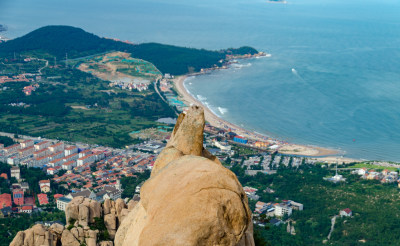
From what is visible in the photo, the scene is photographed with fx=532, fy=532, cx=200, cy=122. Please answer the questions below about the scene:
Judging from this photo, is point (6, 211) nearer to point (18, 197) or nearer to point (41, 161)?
point (18, 197)

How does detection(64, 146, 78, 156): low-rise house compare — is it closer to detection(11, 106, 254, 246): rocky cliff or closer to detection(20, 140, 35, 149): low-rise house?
detection(20, 140, 35, 149): low-rise house

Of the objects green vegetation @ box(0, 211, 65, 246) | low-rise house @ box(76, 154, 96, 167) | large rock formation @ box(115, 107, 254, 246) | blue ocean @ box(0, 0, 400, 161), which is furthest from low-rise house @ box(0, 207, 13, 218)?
blue ocean @ box(0, 0, 400, 161)

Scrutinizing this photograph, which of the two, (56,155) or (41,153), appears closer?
(56,155)

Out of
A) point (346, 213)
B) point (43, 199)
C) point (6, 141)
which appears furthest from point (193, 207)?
point (6, 141)

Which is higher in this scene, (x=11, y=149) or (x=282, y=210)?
(x=11, y=149)

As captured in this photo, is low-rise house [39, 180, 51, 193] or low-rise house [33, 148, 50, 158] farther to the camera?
low-rise house [33, 148, 50, 158]

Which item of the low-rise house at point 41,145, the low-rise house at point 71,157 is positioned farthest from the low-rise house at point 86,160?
the low-rise house at point 41,145
